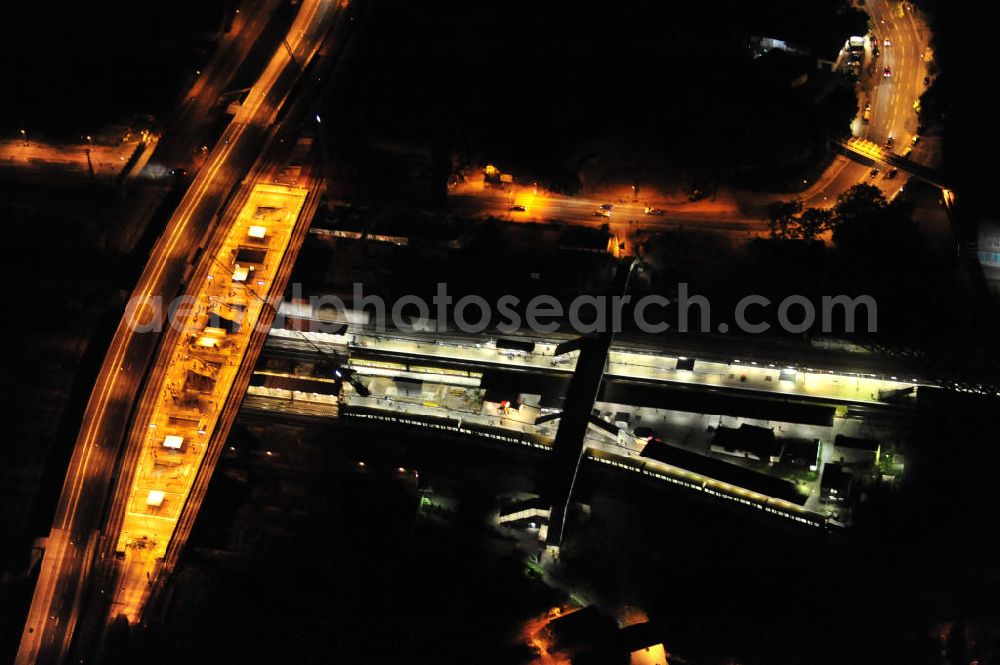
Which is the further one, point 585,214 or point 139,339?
point 585,214

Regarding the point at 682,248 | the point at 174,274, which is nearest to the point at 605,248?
the point at 682,248

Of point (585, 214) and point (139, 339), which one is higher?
point (585, 214)

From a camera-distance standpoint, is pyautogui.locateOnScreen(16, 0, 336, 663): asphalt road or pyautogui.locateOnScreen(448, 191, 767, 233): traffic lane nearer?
pyautogui.locateOnScreen(16, 0, 336, 663): asphalt road

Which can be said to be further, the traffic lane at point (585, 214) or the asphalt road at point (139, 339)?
the traffic lane at point (585, 214)

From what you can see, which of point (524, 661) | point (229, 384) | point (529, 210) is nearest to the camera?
point (524, 661)

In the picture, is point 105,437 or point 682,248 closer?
point 105,437

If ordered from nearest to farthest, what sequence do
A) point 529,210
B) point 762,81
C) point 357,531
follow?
point 357,531, point 529,210, point 762,81

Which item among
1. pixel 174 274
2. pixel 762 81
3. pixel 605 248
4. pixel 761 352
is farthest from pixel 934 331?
pixel 174 274

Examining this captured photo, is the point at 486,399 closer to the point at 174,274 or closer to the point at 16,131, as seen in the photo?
the point at 174,274

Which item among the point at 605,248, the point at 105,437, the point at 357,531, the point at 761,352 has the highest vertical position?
the point at 605,248

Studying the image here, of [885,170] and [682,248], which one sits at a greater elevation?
[885,170]
